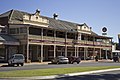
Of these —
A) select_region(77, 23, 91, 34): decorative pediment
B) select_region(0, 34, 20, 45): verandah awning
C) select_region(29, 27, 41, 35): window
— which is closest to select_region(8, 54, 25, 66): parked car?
select_region(0, 34, 20, 45): verandah awning

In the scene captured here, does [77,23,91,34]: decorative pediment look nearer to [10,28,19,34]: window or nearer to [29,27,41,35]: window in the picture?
[29,27,41,35]: window

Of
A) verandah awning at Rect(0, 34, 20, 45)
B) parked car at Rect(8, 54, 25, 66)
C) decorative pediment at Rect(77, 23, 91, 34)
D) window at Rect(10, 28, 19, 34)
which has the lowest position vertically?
parked car at Rect(8, 54, 25, 66)

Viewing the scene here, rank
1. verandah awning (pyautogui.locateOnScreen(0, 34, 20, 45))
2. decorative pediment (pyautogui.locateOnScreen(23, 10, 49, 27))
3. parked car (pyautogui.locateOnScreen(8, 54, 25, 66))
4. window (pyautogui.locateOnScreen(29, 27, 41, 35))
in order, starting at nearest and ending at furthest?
parked car (pyautogui.locateOnScreen(8, 54, 25, 66))
verandah awning (pyautogui.locateOnScreen(0, 34, 20, 45))
window (pyautogui.locateOnScreen(29, 27, 41, 35))
decorative pediment (pyautogui.locateOnScreen(23, 10, 49, 27))

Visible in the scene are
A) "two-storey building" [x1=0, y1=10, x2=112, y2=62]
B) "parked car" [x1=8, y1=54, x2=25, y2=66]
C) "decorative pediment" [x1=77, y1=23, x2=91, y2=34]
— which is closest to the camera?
"parked car" [x1=8, y1=54, x2=25, y2=66]

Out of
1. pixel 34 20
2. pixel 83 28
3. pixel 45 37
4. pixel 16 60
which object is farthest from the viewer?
pixel 83 28

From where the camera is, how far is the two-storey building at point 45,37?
1969 inches

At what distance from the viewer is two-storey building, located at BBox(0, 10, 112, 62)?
1969 inches

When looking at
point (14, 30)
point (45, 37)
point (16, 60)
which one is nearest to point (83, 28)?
point (45, 37)

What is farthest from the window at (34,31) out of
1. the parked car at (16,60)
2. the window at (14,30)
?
the parked car at (16,60)

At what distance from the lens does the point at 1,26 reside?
50031mm

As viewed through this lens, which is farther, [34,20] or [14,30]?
[34,20]

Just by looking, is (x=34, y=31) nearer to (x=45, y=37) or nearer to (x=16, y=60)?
(x=45, y=37)

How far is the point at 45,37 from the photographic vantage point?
176ft

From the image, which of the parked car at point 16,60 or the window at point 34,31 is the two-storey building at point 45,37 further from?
the parked car at point 16,60
